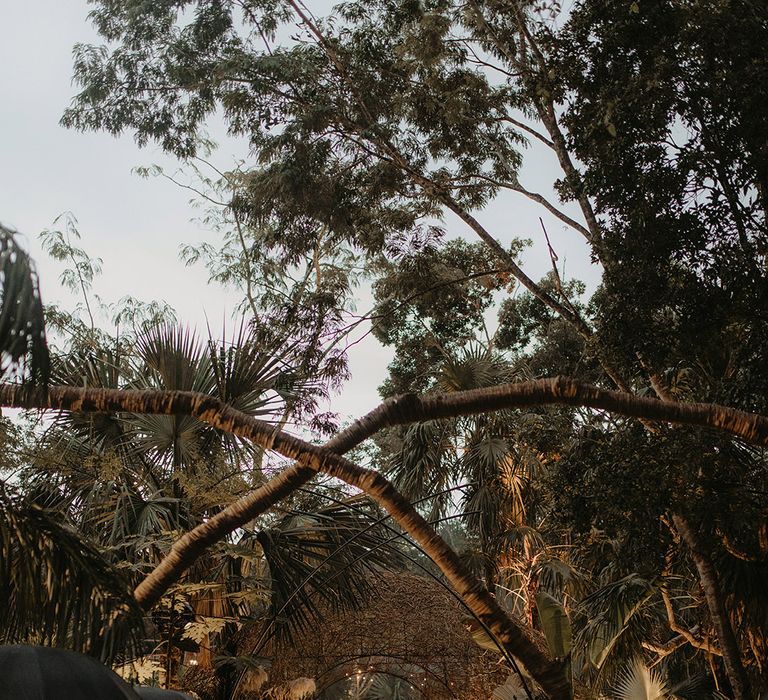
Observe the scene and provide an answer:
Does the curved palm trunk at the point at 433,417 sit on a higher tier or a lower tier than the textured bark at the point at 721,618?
higher

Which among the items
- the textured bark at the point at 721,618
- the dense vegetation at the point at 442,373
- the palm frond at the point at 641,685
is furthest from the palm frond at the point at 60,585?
the palm frond at the point at 641,685

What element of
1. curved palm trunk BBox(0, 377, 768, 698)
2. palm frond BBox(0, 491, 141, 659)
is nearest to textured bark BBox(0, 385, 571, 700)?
curved palm trunk BBox(0, 377, 768, 698)

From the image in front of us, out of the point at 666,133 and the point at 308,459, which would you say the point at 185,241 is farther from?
the point at 308,459

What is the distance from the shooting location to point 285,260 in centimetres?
987

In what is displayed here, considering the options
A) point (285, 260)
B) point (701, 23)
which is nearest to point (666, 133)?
point (701, 23)

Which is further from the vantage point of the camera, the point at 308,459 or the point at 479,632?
the point at 479,632

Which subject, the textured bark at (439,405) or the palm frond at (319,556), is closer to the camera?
the textured bark at (439,405)

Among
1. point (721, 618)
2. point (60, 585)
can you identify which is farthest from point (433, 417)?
point (721, 618)

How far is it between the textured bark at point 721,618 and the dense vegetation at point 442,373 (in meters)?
0.03

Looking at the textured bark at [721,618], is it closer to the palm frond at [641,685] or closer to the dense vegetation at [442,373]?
the dense vegetation at [442,373]

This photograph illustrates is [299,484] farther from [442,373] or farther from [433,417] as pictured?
[442,373]

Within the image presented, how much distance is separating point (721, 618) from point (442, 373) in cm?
357

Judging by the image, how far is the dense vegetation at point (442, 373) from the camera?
3346 mm

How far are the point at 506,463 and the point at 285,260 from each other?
365 centimetres
